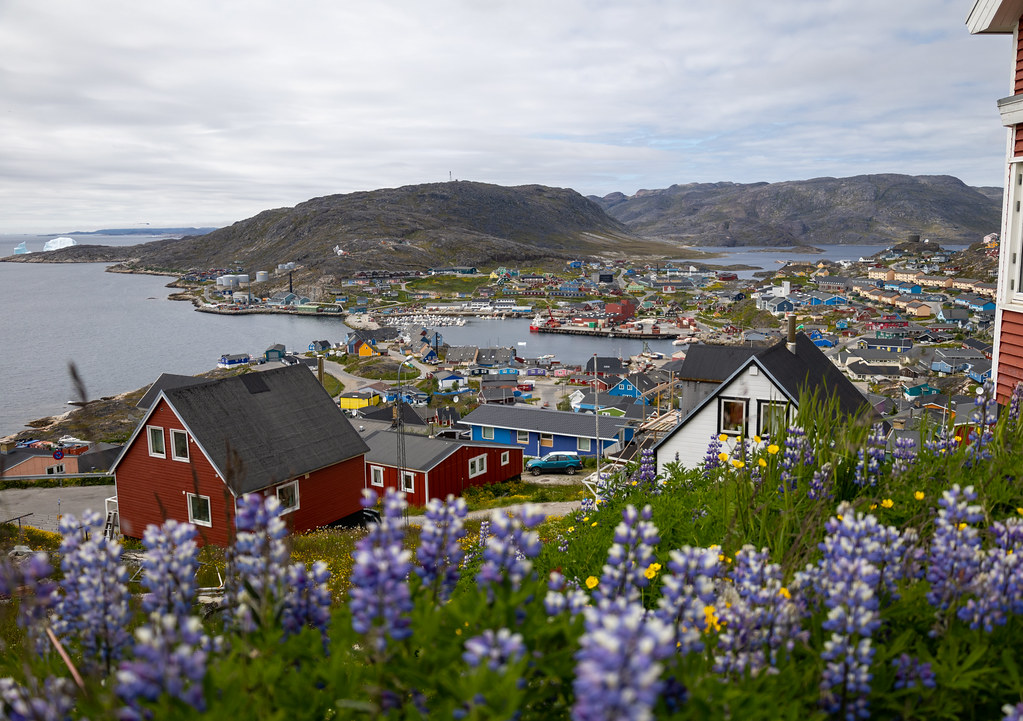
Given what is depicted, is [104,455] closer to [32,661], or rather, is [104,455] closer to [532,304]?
[32,661]

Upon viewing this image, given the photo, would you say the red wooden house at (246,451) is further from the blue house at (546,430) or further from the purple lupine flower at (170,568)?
the blue house at (546,430)

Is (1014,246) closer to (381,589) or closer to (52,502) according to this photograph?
(381,589)

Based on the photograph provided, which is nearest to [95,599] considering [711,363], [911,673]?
[911,673]

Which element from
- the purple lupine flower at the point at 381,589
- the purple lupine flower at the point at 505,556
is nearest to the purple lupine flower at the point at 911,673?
the purple lupine flower at the point at 505,556

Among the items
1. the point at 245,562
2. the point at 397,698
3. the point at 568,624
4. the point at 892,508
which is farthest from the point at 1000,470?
the point at 245,562

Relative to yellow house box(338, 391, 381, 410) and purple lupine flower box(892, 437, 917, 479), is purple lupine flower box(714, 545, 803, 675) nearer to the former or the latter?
purple lupine flower box(892, 437, 917, 479)

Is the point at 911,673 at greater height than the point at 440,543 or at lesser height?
lesser
